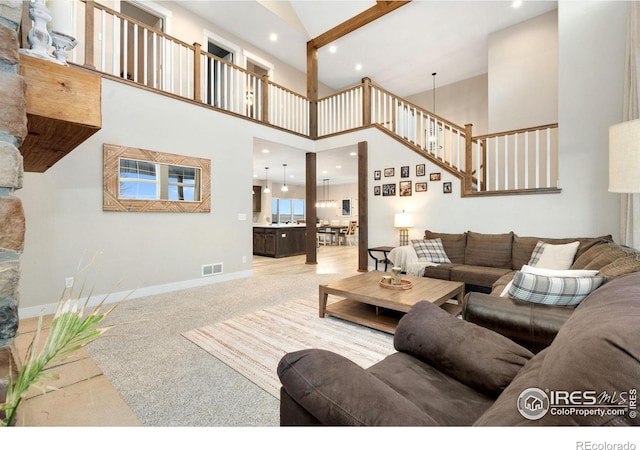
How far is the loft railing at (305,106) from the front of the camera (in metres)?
4.02

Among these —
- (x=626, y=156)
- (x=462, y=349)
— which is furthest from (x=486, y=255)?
(x=462, y=349)

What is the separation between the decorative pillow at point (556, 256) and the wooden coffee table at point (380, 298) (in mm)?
1197

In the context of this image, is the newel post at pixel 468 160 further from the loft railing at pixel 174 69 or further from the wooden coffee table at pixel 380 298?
the loft railing at pixel 174 69

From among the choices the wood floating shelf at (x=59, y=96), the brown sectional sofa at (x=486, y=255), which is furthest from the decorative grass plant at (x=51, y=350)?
the brown sectional sofa at (x=486, y=255)

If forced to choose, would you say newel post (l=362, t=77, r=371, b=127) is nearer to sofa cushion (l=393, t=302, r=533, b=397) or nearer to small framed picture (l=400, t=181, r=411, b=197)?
small framed picture (l=400, t=181, r=411, b=197)

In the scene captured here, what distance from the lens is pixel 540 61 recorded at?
511 centimetres

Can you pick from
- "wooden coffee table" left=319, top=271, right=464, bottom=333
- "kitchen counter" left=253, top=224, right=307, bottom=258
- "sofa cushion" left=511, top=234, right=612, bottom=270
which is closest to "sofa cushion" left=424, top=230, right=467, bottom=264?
"sofa cushion" left=511, top=234, right=612, bottom=270

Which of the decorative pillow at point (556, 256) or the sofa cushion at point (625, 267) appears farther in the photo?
the decorative pillow at point (556, 256)

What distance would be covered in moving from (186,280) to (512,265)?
15.4 ft

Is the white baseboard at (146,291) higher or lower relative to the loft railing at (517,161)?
lower

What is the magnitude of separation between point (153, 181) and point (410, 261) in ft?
12.9

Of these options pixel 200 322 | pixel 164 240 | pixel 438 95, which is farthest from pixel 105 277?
pixel 438 95

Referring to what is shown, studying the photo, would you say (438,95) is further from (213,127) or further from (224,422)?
(224,422)

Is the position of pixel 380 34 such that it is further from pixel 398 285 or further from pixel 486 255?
pixel 398 285
